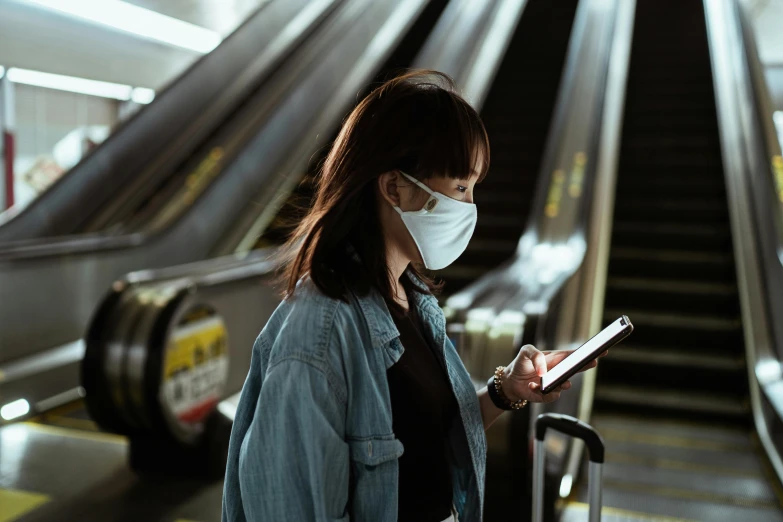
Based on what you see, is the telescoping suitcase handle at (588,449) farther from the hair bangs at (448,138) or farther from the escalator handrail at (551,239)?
the escalator handrail at (551,239)

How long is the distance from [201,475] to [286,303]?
2.87 m

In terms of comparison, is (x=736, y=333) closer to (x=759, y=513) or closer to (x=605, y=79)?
(x=759, y=513)

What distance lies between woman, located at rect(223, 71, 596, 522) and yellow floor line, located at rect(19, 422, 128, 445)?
128 inches

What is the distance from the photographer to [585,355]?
136cm

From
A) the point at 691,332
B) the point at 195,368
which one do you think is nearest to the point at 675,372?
the point at 691,332

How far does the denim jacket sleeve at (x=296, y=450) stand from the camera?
41.9 inches

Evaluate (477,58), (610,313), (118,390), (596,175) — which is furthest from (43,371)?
(477,58)

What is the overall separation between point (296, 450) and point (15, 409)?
412 cm

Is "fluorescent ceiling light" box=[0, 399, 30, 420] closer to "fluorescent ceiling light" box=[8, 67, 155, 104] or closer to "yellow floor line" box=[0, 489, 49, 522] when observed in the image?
"yellow floor line" box=[0, 489, 49, 522]

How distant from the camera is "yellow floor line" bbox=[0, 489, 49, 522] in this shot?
3.21m

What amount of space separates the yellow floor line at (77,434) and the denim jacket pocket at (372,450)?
3471 millimetres

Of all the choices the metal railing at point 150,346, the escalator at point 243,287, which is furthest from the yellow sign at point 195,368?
the escalator at point 243,287

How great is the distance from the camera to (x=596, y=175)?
6234 mm

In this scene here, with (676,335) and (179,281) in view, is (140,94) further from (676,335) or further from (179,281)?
(676,335)
